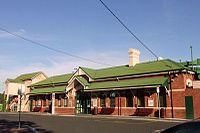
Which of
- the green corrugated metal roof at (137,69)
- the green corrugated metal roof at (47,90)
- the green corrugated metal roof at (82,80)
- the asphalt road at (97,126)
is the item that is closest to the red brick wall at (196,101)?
the green corrugated metal roof at (137,69)

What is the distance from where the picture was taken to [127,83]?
110ft

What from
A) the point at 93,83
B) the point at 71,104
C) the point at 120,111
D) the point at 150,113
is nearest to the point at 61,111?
the point at 71,104

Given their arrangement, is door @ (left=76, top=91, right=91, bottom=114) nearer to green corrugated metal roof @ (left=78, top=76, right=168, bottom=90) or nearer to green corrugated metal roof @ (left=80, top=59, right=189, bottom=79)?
green corrugated metal roof @ (left=78, top=76, right=168, bottom=90)

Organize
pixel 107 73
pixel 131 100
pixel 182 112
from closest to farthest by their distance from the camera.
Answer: pixel 182 112
pixel 131 100
pixel 107 73

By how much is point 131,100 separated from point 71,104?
446 inches

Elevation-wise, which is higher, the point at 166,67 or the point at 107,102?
the point at 166,67

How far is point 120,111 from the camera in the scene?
34.3m

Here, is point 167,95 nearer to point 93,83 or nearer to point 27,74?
point 93,83

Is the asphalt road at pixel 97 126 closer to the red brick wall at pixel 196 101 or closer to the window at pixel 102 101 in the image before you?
the red brick wall at pixel 196 101

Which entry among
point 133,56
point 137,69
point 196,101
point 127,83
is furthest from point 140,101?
point 133,56

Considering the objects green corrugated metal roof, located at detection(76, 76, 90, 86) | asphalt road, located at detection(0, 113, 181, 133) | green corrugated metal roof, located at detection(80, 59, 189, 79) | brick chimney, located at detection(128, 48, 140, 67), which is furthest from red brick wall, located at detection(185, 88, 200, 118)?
green corrugated metal roof, located at detection(76, 76, 90, 86)

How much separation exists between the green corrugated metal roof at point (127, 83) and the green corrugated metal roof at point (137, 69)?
863 mm

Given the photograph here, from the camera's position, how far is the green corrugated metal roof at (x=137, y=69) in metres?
31.5

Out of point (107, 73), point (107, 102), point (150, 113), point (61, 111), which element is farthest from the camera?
point (61, 111)
